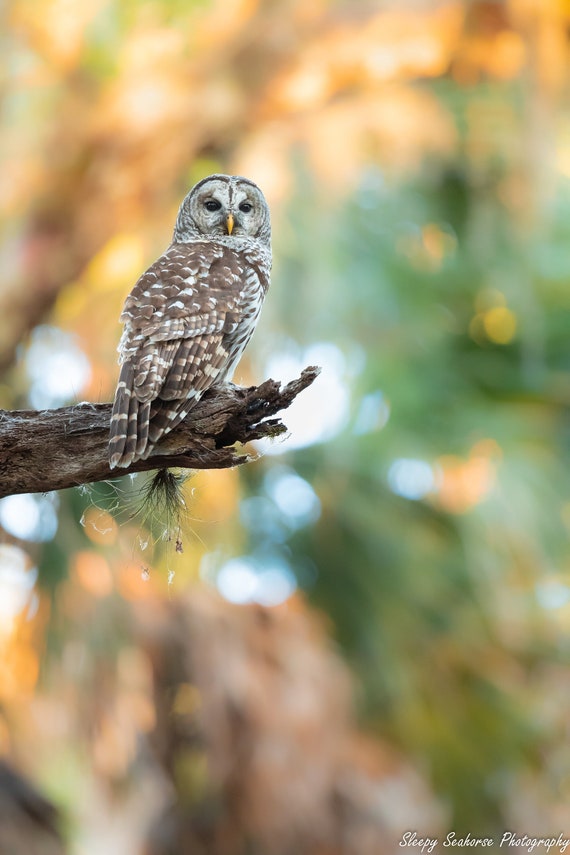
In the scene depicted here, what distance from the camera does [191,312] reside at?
3.37 m

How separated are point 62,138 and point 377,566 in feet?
11.3

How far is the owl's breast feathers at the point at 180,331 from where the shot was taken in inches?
108

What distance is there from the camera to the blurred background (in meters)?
6.51

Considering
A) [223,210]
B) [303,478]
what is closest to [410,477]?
[303,478]

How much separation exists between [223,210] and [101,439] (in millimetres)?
1744

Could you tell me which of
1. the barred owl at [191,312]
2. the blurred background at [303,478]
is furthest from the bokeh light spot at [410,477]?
the barred owl at [191,312]

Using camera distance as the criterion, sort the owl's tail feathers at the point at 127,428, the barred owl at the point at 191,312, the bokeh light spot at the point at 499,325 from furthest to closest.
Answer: the bokeh light spot at the point at 499,325 → the barred owl at the point at 191,312 → the owl's tail feathers at the point at 127,428

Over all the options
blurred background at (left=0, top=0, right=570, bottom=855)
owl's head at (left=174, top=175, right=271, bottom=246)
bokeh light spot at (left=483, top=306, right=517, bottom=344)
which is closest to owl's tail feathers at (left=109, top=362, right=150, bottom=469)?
owl's head at (left=174, top=175, right=271, bottom=246)

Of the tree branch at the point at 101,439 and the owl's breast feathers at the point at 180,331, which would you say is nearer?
the tree branch at the point at 101,439

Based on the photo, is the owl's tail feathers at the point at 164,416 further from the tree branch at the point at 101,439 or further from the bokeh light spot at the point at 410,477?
the bokeh light spot at the point at 410,477

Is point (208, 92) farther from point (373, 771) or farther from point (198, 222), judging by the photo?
point (373, 771)

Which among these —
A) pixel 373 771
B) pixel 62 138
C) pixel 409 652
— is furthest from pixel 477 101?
pixel 373 771

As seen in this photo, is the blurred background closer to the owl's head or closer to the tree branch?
the owl's head

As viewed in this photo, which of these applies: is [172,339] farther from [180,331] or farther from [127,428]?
[127,428]
